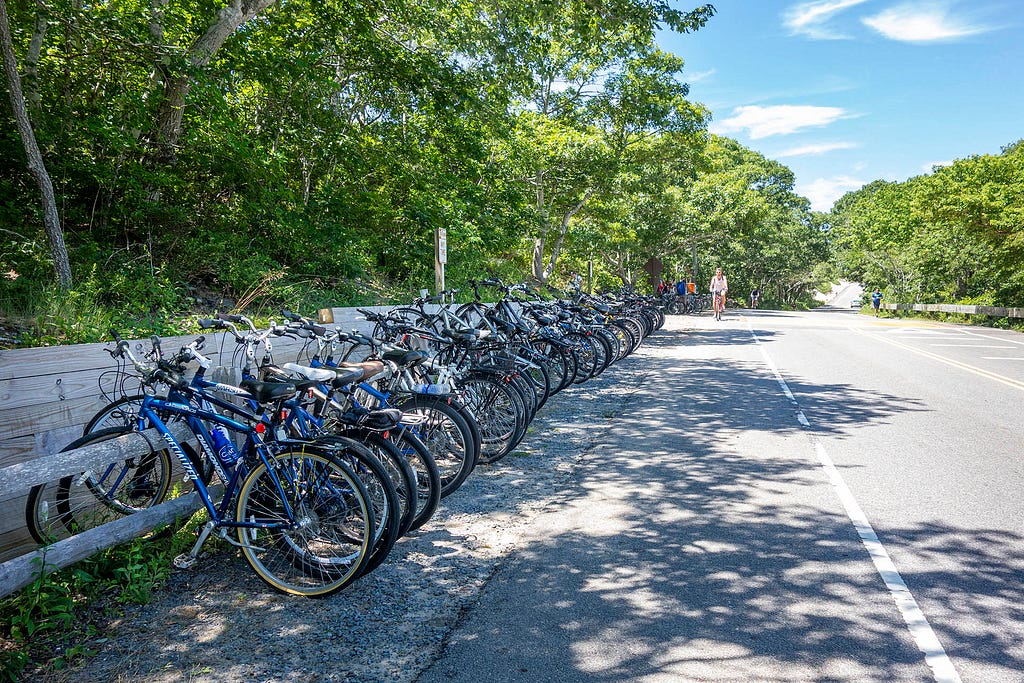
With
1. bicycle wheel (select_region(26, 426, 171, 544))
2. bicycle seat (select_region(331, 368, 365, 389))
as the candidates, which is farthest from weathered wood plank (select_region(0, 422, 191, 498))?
bicycle seat (select_region(331, 368, 365, 389))

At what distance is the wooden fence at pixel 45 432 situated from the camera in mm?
3168

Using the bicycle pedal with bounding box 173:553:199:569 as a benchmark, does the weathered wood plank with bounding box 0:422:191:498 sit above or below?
above

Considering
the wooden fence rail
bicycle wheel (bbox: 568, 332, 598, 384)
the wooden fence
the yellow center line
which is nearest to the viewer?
the wooden fence rail

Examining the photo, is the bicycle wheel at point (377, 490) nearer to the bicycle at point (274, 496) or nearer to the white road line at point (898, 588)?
the bicycle at point (274, 496)

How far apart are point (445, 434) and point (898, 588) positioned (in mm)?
3106

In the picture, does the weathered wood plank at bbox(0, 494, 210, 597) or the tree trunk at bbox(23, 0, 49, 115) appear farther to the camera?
the tree trunk at bbox(23, 0, 49, 115)

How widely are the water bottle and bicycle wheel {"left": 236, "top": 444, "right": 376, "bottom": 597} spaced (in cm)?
26

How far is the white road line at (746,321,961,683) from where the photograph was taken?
2920 mm

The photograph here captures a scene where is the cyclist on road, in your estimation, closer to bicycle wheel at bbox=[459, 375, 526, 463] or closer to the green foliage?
the green foliage

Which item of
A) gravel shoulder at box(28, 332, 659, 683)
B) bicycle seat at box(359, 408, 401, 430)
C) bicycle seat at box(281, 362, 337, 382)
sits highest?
bicycle seat at box(281, 362, 337, 382)

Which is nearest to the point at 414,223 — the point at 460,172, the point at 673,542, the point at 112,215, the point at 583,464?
the point at 460,172

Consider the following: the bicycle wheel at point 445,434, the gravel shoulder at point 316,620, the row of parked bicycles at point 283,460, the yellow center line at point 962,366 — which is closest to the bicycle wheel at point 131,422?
the row of parked bicycles at point 283,460

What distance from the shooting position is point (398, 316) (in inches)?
275

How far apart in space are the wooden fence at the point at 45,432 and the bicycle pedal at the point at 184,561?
0.25 m
